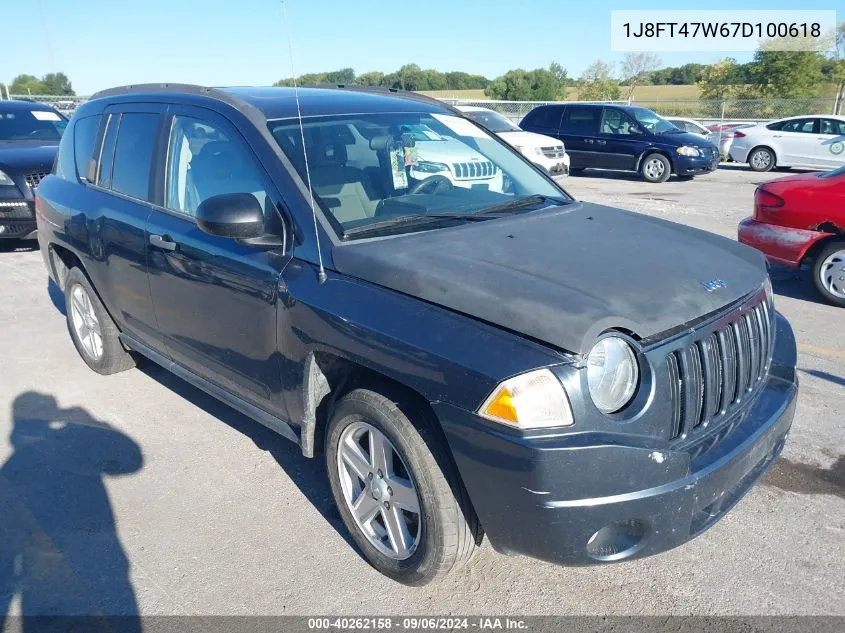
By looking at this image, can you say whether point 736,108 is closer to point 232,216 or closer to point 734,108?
point 734,108

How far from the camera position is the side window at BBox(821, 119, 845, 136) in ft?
55.0

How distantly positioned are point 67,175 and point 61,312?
223 cm

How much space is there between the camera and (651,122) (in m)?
16.9

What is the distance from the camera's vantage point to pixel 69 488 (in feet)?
12.1

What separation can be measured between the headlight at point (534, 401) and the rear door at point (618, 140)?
51.1 feet

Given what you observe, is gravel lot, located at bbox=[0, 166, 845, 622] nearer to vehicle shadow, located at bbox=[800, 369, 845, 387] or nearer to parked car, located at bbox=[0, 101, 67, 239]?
vehicle shadow, located at bbox=[800, 369, 845, 387]

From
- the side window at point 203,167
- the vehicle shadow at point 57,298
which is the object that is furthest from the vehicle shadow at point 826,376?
the vehicle shadow at point 57,298

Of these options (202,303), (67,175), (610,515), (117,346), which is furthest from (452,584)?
(67,175)

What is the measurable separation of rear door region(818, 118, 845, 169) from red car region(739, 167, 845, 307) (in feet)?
39.0

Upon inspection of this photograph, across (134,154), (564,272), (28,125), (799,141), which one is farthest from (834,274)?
(799,141)

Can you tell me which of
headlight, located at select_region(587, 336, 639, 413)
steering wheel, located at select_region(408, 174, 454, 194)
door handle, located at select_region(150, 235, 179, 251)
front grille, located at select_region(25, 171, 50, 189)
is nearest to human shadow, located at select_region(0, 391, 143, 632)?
door handle, located at select_region(150, 235, 179, 251)

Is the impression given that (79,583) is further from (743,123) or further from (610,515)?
(743,123)

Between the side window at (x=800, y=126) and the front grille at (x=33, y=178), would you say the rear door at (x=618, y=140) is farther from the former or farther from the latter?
the front grille at (x=33, y=178)

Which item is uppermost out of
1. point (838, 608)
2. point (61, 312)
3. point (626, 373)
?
point (626, 373)
